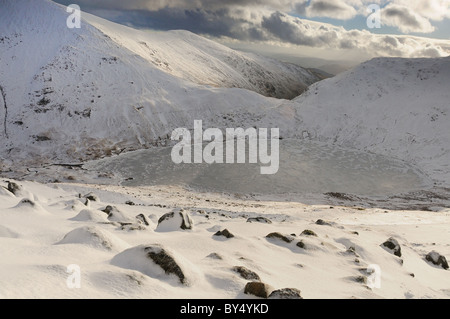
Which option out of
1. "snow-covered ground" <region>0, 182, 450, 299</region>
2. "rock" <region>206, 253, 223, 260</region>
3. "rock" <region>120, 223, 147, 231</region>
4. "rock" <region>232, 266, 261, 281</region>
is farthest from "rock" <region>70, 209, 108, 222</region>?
"rock" <region>232, 266, 261, 281</region>

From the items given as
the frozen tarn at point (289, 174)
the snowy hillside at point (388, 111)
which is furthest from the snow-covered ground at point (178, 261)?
the snowy hillside at point (388, 111)

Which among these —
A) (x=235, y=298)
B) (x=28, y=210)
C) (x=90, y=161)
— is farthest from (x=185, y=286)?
(x=90, y=161)

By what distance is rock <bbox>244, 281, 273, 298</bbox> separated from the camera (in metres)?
5.77

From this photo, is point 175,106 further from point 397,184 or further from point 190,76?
point 397,184

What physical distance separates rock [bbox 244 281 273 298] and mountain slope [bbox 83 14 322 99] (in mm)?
72160

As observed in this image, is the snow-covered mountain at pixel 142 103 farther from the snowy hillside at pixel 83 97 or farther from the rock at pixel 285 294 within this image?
the rock at pixel 285 294

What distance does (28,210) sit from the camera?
9.82 metres

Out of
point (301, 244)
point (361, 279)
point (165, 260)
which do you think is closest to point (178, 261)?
point (165, 260)

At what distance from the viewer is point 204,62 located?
107062 mm

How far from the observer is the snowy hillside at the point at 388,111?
Answer: 162 ft

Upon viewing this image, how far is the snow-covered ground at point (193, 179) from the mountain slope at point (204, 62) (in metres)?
1.43

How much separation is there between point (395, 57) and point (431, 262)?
71420 millimetres

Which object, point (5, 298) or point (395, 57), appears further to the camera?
point (395, 57)

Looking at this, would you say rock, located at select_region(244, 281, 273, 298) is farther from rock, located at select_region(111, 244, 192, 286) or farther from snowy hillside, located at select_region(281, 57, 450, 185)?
snowy hillside, located at select_region(281, 57, 450, 185)
